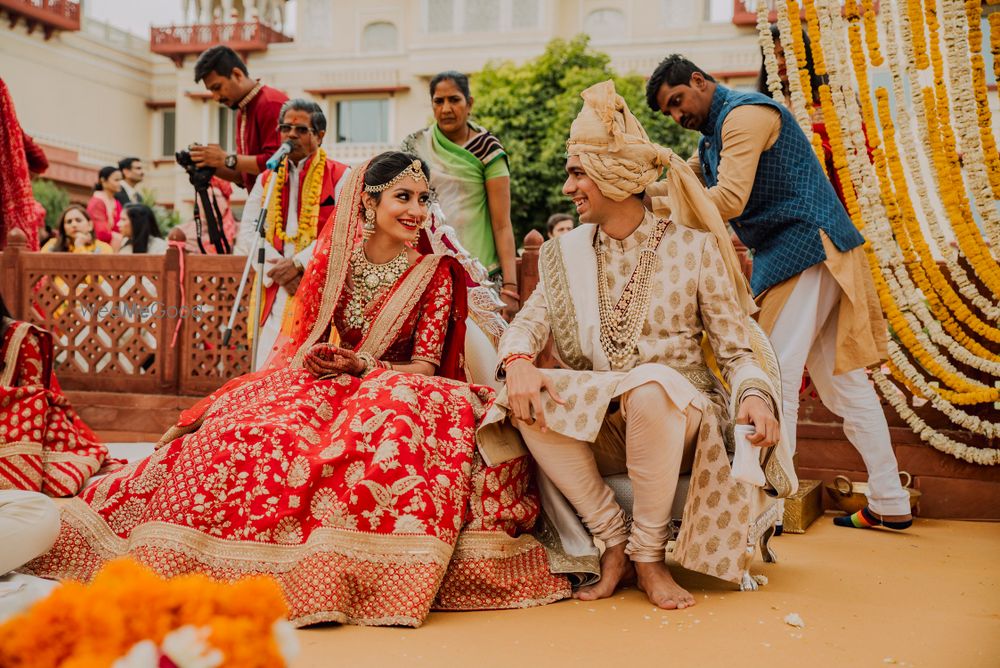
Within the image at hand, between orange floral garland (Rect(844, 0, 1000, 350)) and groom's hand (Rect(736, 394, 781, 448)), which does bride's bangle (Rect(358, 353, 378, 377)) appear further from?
orange floral garland (Rect(844, 0, 1000, 350))

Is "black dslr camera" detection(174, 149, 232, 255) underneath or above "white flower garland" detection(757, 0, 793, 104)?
underneath

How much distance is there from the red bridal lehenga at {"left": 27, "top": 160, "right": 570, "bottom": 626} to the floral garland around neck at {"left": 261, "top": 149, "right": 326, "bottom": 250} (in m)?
1.91

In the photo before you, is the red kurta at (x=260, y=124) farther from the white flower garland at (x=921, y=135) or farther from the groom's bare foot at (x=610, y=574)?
the groom's bare foot at (x=610, y=574)

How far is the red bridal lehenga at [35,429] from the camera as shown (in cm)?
355

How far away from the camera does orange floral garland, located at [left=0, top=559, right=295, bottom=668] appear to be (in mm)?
1487

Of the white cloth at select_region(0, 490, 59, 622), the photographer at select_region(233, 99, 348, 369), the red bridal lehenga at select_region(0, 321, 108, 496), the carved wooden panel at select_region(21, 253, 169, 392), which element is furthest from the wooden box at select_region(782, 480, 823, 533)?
the carved wooden panel at select_region(21, 253, 169, 392)

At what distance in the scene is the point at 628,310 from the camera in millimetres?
3463

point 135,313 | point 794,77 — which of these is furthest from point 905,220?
point 135,313

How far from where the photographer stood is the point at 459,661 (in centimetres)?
260

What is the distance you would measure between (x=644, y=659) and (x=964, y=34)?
3685 mm

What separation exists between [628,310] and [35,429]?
2.16m

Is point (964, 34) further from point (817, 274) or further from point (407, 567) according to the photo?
point (407, 567)

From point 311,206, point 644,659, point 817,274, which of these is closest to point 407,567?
point 644,659

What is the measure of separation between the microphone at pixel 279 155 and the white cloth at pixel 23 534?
257 centimetres
